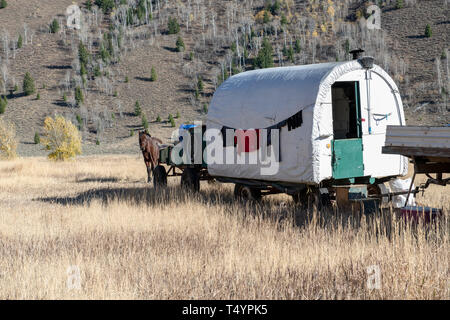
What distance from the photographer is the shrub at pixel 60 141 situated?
35125 millimetres

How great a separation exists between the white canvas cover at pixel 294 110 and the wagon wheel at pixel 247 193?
46cm

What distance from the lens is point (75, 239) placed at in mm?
7773

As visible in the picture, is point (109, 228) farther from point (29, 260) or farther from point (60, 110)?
point (60, 110)

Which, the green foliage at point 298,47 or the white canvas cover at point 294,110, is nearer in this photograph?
the white canvas cover at point 294,110

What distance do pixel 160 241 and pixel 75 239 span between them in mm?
1380

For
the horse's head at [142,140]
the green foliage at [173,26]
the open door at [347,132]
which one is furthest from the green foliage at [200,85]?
the open door at [347,132]

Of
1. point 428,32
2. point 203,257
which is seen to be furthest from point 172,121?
point 203,257

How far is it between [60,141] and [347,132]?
28370mm

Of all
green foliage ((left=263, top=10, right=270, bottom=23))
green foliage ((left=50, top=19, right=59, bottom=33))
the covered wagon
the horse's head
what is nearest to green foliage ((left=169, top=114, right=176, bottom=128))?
green foliage ((left=263, top=10, right=270, bottom=23))

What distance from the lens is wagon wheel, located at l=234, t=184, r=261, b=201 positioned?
11.5 meters

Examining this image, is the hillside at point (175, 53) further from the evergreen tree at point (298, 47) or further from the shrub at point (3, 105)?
the shrub at point (3, 105)

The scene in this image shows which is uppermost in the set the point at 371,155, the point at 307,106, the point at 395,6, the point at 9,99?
the point at 395,6
